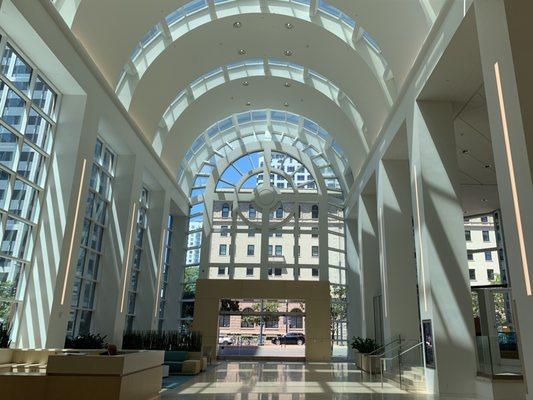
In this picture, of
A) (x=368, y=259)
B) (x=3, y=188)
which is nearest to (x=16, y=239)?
(x=3, y=188)

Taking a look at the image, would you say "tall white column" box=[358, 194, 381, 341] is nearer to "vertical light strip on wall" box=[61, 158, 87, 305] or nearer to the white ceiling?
the white ceiling

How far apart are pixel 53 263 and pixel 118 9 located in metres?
6.55

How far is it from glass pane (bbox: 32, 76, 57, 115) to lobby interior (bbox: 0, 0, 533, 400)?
74 mm

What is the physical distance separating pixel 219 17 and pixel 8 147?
26.3 feet

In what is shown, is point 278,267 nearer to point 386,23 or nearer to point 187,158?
point 187,158

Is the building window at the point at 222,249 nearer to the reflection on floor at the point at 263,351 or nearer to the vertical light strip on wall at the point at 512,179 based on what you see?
the reflection on floor at the point at 263,351

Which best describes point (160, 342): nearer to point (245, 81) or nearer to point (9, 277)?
point (9, 277)

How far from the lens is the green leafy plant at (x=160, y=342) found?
1484 centimetres

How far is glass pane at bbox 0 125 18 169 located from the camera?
349 inches

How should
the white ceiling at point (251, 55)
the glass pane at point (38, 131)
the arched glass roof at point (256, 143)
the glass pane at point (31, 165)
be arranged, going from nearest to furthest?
the glass pane at point (31, 165) < the glass pane at point (38, 131) < the white ceiling at point (251, 55) < the arched glass roof at point (256, 143)

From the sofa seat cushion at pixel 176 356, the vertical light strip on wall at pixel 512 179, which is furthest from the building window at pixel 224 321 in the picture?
the vertical light strip on wall at pixel 512 179

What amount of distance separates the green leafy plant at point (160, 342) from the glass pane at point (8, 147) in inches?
316

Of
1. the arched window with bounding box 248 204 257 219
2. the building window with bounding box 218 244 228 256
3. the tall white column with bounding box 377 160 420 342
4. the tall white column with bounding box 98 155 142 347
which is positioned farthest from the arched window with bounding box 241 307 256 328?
the tall white column with bounding box 377 160 420 342

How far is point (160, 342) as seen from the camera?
1530 centimetres
